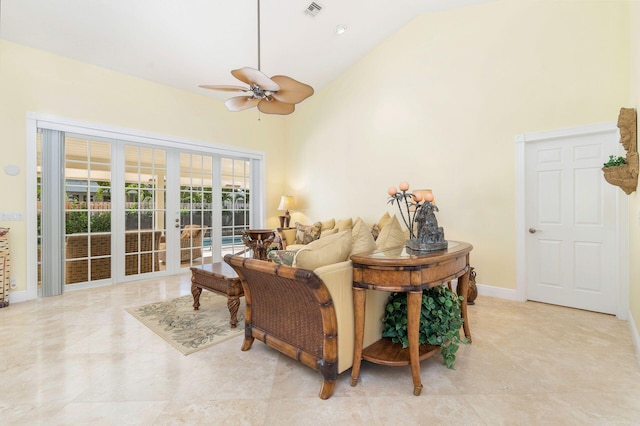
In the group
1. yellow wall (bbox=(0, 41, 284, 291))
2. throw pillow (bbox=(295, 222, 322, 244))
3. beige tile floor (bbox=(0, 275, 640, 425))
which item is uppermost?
yellow wall (bbox=(0, 41, 284, 291))

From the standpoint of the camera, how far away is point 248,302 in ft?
7.63

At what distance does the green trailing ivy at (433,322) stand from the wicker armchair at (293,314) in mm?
525

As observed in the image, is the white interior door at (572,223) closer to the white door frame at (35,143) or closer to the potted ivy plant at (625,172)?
the potted ivy plant at (625,172)

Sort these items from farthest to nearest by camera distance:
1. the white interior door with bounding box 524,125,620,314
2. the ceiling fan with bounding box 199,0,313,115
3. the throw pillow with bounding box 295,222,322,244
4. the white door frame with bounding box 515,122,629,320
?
the throw pillow with bounding box 295,222,322,244, the white interior door with bounding box 524,125,620,314, the white door frame with bounding box 515,122,629,320, the ceiling fan with bounding box 199,0,313,115

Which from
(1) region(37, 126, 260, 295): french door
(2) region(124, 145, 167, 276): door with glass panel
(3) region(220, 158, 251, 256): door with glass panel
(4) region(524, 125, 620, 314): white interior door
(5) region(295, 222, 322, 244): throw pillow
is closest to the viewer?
(4) region(524, 125, 620, 314): white interior door

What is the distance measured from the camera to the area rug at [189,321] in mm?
2525

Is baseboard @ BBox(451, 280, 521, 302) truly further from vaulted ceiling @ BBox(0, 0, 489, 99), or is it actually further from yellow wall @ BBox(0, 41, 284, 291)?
yellow wall @ BBox(0, 41, 284, 291)

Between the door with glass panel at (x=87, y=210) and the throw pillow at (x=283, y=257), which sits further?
the door with glass panel at (x=87, y=210)

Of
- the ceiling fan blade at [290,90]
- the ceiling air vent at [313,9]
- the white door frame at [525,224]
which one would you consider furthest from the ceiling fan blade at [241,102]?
the white door frame at [525,224]

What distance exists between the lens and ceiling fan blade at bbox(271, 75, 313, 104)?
2.79 m

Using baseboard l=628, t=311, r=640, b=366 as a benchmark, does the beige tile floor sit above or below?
below

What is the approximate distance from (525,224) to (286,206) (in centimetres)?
387


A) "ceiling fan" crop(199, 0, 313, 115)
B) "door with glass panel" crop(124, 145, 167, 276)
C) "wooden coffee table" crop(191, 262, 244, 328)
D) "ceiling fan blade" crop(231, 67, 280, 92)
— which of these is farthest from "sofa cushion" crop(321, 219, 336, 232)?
"ceiling fan blade" crop(231, 67, 280, 92)

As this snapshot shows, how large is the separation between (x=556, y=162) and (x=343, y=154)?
9.89ft
